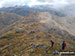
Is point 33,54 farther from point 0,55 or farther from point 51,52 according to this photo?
point 0,55

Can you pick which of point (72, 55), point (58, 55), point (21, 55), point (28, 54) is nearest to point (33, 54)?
point (28, 54)

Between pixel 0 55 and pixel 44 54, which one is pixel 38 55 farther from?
pixel 0 55

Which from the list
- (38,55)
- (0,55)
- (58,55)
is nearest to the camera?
(58,55)

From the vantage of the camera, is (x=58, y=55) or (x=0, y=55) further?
(x=0, y=55)

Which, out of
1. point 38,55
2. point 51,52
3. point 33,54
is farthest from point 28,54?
point 51,52

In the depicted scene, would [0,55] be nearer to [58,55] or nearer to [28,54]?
[28,54]

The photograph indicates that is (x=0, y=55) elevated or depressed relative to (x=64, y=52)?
depressed

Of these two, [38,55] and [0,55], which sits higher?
[38,55]

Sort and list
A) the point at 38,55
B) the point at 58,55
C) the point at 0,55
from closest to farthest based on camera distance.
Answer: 1. the point at 58,55
2. the point at 38,55
3. the point at 0,55
